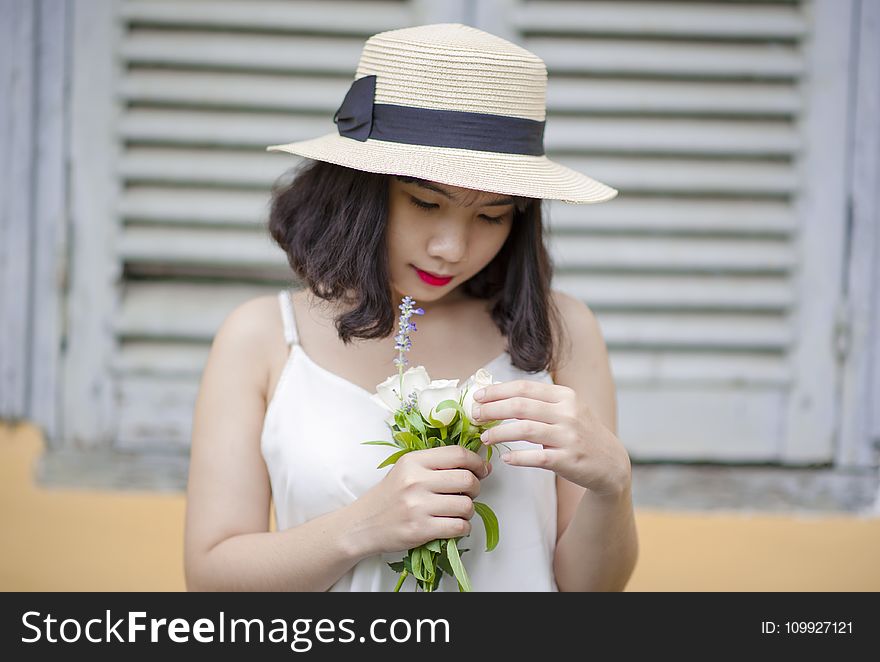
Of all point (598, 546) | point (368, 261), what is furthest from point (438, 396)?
point (598, 546)

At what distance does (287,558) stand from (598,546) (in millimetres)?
572

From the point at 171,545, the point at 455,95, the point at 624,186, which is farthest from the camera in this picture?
the point at 624,186

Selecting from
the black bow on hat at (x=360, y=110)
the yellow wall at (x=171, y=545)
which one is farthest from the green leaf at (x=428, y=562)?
the yellow wall at (x=171, y=545)

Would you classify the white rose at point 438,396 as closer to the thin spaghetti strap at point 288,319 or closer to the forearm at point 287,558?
the forearm at point 287,558

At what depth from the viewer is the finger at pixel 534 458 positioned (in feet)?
5.07

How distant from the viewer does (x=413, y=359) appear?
2.02m

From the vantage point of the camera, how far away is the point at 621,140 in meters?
3.26

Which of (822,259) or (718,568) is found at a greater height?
(822,259)

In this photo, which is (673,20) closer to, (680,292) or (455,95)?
(680,292)

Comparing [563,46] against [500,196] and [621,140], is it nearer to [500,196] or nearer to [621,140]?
[621,140]

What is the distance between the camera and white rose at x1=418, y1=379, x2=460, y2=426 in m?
1.57

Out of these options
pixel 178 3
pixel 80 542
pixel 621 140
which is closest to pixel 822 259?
pixel 621 140
